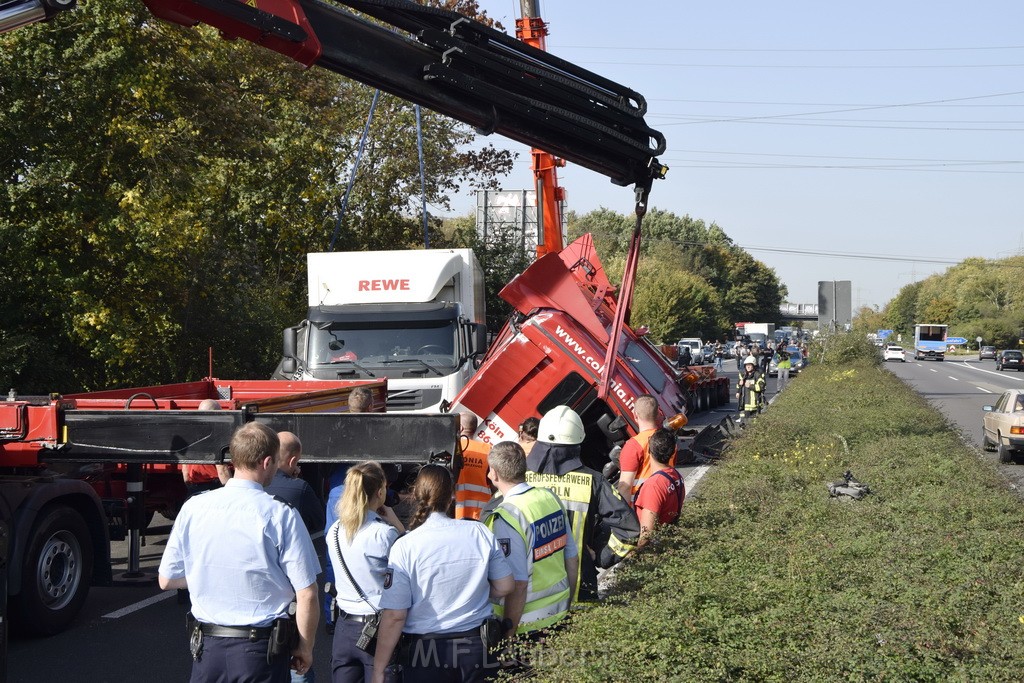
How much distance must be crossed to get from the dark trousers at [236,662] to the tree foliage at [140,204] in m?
11.4

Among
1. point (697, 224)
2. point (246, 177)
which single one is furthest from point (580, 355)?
point (697, 224)

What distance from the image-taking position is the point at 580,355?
13.2 meters

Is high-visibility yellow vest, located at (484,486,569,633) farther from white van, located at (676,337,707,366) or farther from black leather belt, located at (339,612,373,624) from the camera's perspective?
white van, located at (676,337,707,366)

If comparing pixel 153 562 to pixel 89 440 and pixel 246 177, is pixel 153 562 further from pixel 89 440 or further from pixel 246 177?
pixel 246 177

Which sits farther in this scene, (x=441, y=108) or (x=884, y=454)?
(x=884, y=454)

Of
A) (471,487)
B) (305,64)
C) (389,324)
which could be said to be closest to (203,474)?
(471,487)

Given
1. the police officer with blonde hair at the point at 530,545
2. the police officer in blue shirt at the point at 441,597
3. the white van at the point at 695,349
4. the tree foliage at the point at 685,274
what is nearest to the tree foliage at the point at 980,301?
the tree foliage at the point at 685,274

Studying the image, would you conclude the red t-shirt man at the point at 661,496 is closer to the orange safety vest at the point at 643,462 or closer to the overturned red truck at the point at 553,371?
the orange safety vest at the point at 643,462

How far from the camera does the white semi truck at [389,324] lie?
14.3 metres

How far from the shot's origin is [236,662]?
411cm

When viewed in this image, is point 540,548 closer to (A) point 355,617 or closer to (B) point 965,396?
(A) point 355,617

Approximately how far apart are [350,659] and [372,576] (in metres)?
0.35

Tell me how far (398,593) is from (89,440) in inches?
159

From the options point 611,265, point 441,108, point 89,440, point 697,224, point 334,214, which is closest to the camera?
point 89,440
